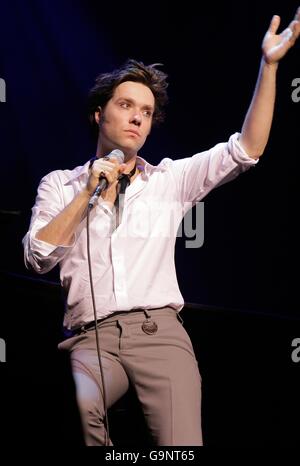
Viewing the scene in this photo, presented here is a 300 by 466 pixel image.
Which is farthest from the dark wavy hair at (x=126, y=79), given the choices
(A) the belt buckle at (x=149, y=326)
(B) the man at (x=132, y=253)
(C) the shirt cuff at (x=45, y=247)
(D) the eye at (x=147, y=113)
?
(A) the belt buckle at (x=149, y=326)

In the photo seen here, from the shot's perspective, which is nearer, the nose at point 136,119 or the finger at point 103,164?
the finger at point 103,164

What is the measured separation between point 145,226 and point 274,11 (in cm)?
134

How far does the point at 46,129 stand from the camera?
2693 mm

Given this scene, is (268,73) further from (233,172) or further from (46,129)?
(46,129)

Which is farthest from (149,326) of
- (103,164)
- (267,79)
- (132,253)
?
(267,79)

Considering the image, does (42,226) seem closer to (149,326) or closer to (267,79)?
(149,326)

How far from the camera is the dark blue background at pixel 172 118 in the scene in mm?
2555

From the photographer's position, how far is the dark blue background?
255cm

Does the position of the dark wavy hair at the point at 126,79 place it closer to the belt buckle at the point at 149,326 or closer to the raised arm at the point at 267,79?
the raised arm at the point at 267,79

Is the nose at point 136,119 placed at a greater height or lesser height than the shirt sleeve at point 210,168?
greater

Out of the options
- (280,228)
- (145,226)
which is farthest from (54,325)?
(280,228)

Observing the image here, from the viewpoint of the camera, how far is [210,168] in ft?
5.66

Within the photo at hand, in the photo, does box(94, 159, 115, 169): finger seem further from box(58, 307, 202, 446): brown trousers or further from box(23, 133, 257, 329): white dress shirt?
box(58, 307, 202, 446): brown trousers

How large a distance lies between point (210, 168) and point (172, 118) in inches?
41.5
